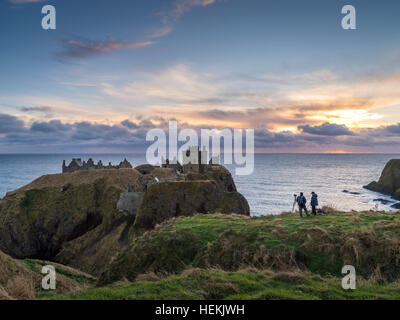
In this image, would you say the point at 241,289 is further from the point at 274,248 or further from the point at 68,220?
the point at 68,220

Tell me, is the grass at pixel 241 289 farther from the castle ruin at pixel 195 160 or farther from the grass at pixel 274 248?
the castle ruin at pixel 195 160

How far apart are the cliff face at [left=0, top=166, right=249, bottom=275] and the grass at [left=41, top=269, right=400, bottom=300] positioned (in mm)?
30507

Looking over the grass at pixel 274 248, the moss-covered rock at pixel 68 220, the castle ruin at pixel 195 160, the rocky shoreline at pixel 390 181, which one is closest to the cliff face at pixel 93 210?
the moss-covered rock at pixel 68 220

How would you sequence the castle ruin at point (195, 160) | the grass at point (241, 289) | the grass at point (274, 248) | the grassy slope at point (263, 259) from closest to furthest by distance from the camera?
the grass at point (241, 289) < the grassy slope at point (263, 259) < the grass at point (274, 248) < the castle ruin at point (195, 160)

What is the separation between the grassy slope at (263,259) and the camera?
35.5 ft

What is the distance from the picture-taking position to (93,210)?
63.3 meters

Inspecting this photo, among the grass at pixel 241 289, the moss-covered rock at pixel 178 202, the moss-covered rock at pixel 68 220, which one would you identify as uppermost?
the grass at pixel 241 289

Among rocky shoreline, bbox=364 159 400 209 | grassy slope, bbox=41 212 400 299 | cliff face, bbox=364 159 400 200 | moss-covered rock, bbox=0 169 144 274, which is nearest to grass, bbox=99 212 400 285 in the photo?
grassy slope, bbox=41 212 400 299

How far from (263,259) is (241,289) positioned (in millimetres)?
5879

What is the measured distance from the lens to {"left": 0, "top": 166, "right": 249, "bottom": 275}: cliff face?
4803 centimetres

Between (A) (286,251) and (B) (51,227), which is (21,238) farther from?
(A) (286,251)

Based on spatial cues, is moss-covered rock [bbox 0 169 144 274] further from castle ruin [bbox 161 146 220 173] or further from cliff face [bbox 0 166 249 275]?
castle ruin [bbox 161 146 220 173]

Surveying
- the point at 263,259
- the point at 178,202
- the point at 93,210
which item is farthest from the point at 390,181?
the point at 263,259
